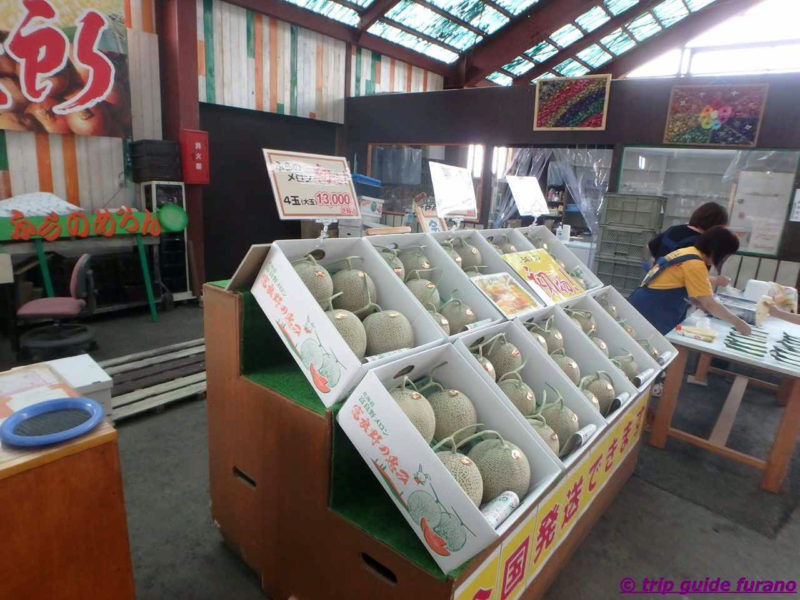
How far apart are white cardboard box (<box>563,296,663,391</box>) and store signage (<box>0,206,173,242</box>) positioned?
13.8 ft

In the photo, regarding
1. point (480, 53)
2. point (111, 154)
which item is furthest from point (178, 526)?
point (480, 53)

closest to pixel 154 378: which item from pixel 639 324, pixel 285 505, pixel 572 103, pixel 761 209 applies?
pixel 285 505

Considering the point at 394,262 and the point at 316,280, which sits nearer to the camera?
Answer: the point at 316,280

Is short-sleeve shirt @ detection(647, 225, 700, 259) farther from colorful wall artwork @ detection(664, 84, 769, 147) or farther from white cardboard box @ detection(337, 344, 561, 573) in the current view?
white cardboard box @ detection(337, 344, 561, 573)

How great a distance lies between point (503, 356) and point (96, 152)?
17.3 feet

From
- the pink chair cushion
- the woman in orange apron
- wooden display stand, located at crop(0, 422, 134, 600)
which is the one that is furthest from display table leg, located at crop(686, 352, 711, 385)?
the pink chair cushion

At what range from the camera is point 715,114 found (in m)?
5.12

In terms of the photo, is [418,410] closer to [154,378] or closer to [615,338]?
[615,338]

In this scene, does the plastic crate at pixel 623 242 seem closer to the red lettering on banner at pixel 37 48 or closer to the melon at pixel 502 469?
the melon at pixel 502 469

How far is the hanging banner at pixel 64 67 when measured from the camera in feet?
14.3

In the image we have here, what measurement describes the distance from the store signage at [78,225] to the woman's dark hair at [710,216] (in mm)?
4858

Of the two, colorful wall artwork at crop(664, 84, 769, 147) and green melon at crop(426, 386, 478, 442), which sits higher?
colorful wall artwork at crop(664, 84, 769, 147)

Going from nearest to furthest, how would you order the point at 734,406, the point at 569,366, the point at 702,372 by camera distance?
the point at 569,366 → the point at 734,406 → the point at 702,372

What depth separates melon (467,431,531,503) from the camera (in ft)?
4.36
